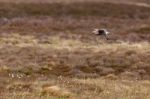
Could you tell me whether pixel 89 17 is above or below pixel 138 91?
below

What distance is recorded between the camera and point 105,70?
29.5 metres

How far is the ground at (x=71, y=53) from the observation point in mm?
22172

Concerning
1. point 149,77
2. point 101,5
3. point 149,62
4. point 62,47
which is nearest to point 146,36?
point 62,47

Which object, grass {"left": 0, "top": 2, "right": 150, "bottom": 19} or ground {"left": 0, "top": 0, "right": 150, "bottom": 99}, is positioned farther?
grass {"left": 0, "top": 2, "right": 150, "bottom": 19}

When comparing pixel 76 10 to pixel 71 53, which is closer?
pixel 71 53

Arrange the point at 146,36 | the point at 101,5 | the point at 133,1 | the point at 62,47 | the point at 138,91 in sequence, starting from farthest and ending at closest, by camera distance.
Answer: the point at 133,1, the point at 101,5, the point at 146,36, the point at 62,47, the point at 138,91

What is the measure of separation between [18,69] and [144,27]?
27.3 meters

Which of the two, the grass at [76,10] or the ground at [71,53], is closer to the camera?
the ground at [71,53]

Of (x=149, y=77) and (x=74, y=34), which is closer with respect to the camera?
(x=149, y=77)

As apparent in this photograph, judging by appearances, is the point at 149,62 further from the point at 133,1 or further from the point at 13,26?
the point at 133,1

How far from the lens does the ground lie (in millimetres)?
22172

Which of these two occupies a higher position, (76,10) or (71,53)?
(71,53)

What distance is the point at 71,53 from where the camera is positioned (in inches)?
1390

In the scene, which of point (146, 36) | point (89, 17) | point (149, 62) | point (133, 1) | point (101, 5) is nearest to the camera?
point (149, 62)
